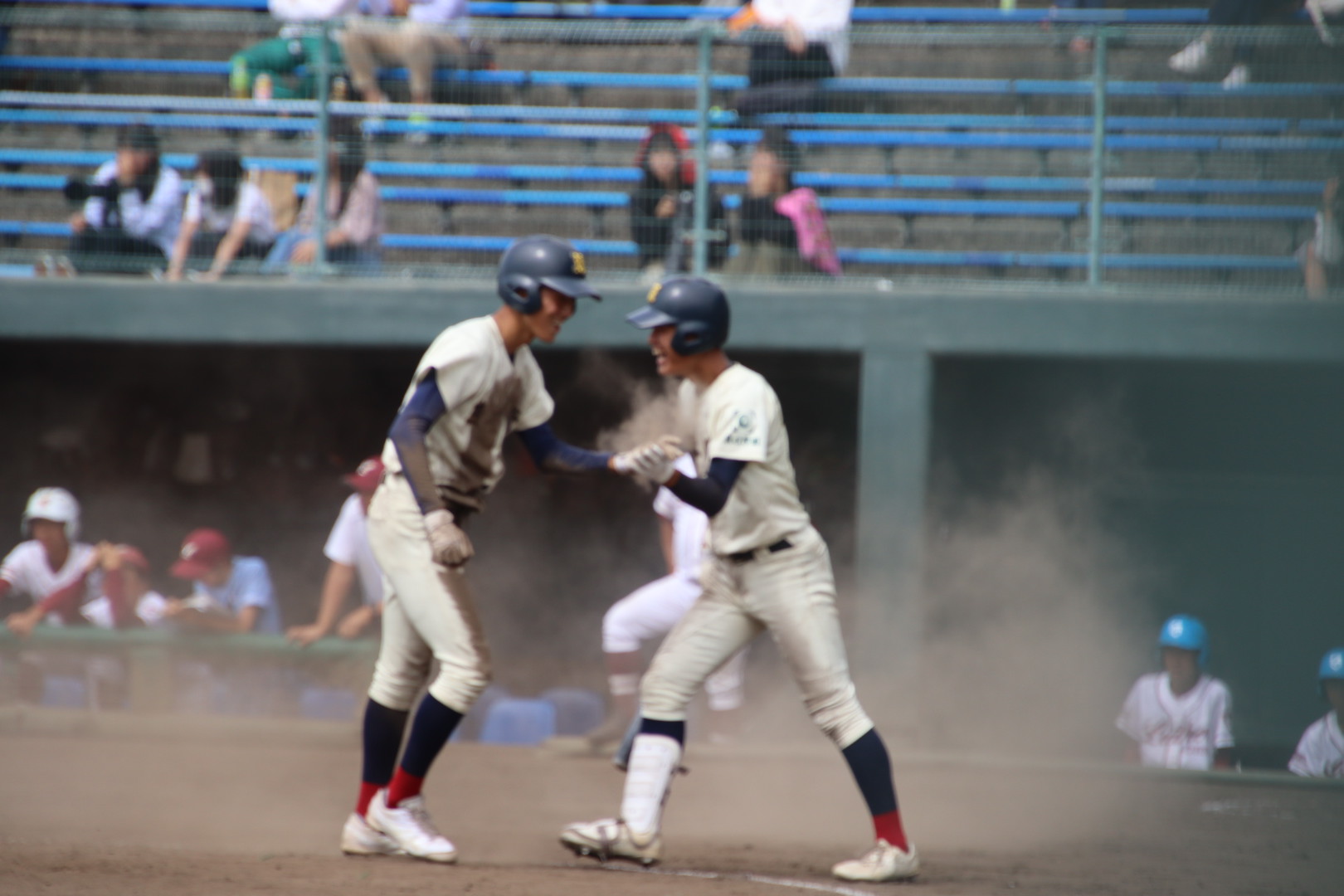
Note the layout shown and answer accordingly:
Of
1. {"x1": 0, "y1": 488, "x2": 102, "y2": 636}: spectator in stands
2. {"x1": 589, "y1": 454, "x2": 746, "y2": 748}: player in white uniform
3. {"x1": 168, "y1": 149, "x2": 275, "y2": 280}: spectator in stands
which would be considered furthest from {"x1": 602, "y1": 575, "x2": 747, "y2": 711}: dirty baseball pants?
{"x1": 168, "y1": 149, "x2": 275, "y2": 280}: spectator in stands

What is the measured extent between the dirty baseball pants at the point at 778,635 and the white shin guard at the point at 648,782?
0.27ft

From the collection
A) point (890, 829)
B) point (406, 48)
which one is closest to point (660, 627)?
point (890, 829)

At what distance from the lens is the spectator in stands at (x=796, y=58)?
7.63m

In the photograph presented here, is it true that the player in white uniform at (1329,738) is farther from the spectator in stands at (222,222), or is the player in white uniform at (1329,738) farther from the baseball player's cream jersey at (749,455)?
the spectator in stands at (222,222)

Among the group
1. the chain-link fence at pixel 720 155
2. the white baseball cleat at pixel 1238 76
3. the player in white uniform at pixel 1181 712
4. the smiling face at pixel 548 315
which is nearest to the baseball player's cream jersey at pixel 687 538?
the chain-link fence at pixel 720 155

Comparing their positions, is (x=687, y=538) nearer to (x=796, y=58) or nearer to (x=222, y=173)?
(x=796, y=58)

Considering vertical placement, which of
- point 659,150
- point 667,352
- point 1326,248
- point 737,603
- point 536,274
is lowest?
point 737,603

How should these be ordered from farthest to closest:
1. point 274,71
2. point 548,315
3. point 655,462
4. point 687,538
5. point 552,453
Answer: point 274,71
point 687,538
point 552,453
point 548,315
point 655,462

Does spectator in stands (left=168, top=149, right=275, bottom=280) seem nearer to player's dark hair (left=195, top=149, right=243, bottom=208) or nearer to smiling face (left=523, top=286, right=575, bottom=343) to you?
player's dark hair (left=195, top=149, right=243, bottom=208)

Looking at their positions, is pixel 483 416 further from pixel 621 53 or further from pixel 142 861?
pixel 621 53

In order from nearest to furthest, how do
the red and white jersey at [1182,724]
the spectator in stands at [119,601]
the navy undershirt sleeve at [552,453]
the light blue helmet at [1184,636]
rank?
the navy undershirt sleeve at [552,453]
the red and white jersey at [1182,724]
the light blue helmet at [1184,636]
the spectator in stands at [119,601]

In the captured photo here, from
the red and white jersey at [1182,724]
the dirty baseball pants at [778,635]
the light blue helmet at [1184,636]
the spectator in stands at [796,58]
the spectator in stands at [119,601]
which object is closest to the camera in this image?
the dirty baseball pants at [778,635]

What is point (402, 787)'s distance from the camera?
13.3ft

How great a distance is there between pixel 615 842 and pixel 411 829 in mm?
607
